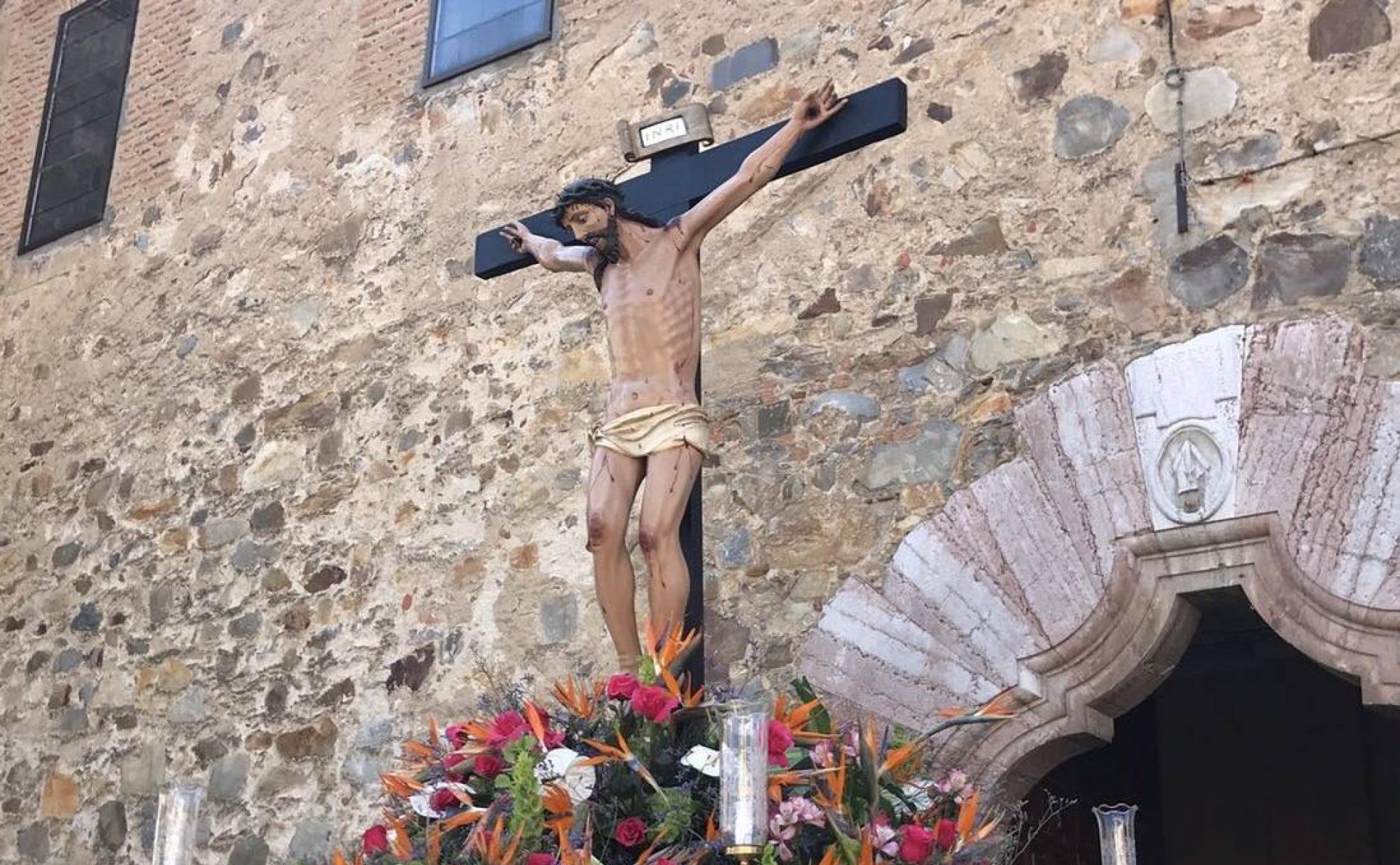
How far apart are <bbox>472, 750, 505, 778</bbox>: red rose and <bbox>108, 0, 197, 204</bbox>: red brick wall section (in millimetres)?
5185

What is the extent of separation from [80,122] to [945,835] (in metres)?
6.84

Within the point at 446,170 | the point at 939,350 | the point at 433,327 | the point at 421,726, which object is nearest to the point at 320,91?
the point at 446,170

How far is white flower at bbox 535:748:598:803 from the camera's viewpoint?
397cm

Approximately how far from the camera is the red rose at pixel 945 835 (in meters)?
3.97

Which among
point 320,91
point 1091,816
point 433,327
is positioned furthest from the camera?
point 320,91

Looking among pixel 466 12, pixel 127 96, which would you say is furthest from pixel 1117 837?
pixel 127 96

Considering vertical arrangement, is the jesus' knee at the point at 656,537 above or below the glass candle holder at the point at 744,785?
above

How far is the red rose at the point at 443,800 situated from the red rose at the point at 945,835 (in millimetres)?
1033

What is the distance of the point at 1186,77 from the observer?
224 inches

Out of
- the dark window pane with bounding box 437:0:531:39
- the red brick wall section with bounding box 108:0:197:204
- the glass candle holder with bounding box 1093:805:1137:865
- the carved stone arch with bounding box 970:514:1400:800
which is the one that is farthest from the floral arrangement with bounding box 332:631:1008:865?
the red brick wall section with bounding box 108:0:197:204

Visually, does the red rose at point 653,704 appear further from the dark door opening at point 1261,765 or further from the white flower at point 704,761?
the dark door opening at point 1261,765

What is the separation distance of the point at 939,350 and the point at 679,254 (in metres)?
1.26

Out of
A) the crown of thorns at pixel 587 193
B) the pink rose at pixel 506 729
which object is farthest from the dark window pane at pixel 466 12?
the pink rose at pixel 506 729

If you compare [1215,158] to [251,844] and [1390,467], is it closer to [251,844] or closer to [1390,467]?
[1390,467]
